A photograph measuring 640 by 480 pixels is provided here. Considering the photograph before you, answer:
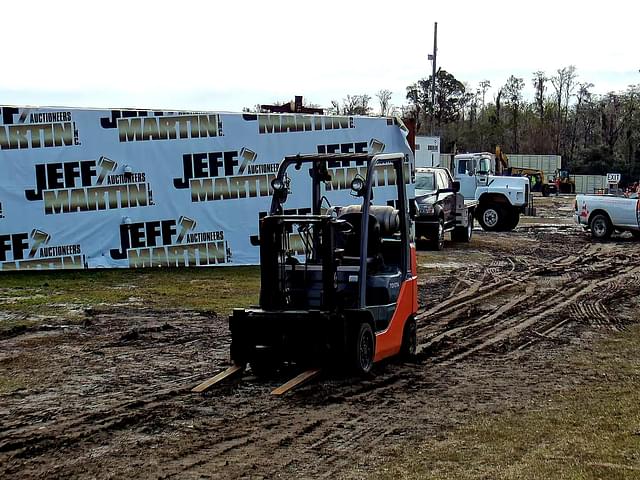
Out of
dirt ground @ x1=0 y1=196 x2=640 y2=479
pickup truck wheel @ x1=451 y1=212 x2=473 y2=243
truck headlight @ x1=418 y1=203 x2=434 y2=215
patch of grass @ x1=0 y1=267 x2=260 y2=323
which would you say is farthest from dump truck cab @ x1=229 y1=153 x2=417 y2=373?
pickup truck wheel @ x1=451 y1=212 x2=473 y2=243

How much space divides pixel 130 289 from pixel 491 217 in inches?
689

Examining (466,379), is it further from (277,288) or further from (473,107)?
(473,107)

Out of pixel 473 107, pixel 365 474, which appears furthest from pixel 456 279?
pixel 473 107

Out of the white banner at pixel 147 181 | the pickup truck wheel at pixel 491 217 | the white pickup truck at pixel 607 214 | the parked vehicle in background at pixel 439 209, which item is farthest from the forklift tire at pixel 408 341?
the pickup truck wheel at pixel 491 217

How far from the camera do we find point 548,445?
7.09m

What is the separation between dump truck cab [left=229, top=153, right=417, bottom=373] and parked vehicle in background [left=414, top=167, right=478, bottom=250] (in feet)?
45.8

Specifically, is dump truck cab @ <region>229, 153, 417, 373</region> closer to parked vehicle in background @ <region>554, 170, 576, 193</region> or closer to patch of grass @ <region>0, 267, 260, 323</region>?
patch of grass @ <region>0, 267, 260, 323</region>

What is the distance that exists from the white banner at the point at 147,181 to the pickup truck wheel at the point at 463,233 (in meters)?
6.20

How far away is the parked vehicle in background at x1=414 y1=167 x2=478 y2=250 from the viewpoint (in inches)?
947

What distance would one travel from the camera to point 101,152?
61.8 ft

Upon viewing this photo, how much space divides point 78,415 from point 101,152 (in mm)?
11623

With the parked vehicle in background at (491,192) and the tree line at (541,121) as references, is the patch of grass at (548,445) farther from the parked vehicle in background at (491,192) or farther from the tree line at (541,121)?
the tree line at (541,121)

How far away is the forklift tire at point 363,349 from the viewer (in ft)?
29.6

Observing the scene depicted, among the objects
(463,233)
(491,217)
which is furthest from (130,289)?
(491,217)
